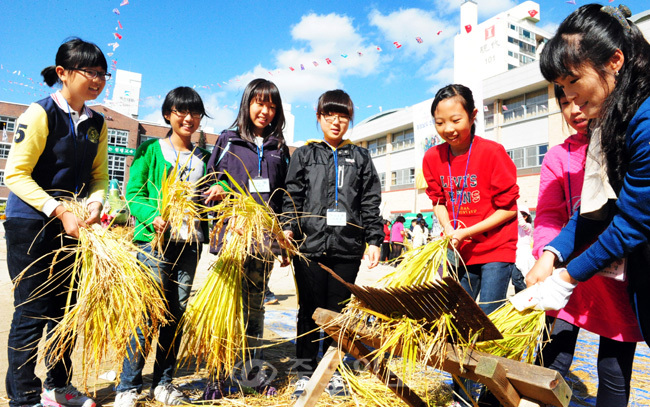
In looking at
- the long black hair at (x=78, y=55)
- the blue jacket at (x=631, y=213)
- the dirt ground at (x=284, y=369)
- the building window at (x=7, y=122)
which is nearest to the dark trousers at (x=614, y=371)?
the blue jacket at (x=631, y=213)

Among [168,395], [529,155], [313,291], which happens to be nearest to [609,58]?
[313,291]

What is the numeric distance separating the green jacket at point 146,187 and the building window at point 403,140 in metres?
24.1

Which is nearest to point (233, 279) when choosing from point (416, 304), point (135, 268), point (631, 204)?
point (135, 268)

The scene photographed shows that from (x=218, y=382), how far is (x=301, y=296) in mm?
625

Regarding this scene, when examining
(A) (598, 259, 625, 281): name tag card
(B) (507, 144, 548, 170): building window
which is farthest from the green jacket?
(B) (507, 144, 548, 170): building window

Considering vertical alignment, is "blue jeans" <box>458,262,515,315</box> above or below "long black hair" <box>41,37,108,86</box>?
below

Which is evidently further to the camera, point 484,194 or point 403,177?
point 403,177

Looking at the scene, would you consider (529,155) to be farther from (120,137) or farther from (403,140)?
(120,137)

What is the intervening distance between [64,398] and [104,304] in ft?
2.21

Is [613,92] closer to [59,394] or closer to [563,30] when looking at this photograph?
[563,30]

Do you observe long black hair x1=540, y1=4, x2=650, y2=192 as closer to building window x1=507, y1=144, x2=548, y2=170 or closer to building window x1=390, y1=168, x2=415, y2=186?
building window x1=507, y1=144, x2=548, y2=170

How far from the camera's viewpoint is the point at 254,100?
8.04 ft

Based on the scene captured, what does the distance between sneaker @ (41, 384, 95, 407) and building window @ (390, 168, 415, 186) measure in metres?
23.5

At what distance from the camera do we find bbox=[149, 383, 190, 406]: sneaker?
6.65 feet
